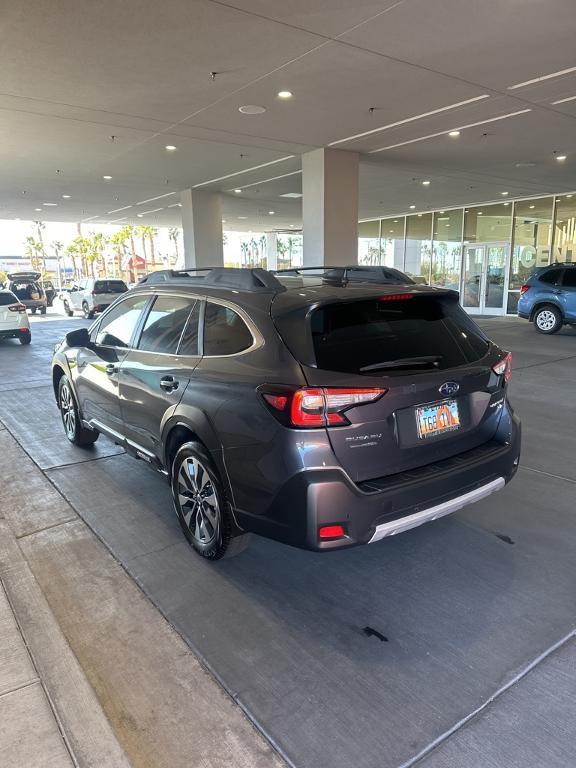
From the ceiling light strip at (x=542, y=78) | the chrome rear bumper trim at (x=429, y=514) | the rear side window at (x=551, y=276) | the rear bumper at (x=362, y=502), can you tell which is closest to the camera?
the rear bumper at (x=362, y=502)

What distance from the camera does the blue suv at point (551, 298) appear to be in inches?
526

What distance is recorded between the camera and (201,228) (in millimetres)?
16672

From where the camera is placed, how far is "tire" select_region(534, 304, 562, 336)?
1366cm

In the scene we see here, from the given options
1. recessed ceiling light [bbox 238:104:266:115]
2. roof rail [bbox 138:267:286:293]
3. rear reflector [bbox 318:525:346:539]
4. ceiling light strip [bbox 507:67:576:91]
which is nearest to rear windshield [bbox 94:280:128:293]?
recessed ceiling light [bbox 238:104:266:115]

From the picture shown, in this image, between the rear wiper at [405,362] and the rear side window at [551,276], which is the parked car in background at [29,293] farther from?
the rear wiper at [405,362]

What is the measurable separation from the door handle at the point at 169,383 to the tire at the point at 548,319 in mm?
12873

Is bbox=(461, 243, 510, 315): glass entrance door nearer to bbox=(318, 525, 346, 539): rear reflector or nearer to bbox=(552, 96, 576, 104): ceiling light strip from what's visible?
bbox=(552, 96, 576, 104): ceiling light strip

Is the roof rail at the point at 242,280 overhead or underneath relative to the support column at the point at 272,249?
underneath

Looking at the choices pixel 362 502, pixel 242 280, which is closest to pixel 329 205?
pixel 242 280

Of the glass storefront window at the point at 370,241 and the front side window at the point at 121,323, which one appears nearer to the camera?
the front side window at the point at 121,323

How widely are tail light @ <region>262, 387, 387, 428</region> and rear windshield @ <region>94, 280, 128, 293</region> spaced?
19224 mm

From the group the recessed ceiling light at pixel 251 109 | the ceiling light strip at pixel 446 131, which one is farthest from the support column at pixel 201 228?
the recessed ceiling light at pixel 251 109

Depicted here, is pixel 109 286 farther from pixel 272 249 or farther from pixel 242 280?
pixel 242 280

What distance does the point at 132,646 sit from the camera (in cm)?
248
